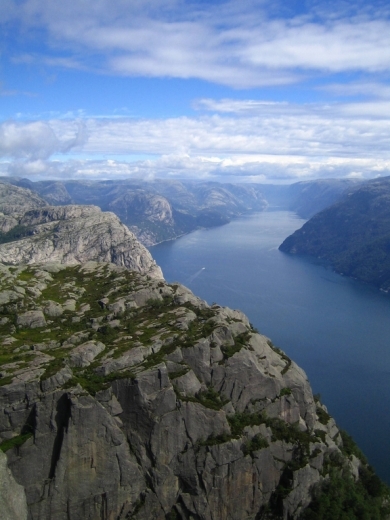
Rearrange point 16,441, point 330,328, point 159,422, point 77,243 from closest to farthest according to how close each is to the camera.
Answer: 1. point 16,441
2. point 159,422
3. point 330,328
4. point 77,243

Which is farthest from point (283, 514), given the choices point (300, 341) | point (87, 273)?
point (300, 341)

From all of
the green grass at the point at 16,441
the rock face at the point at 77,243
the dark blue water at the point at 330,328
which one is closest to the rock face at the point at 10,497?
the green grass at the point at 16,441

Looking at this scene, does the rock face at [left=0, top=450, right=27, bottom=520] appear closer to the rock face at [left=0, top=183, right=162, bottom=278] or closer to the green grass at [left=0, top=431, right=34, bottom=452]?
the green grass at [left=0, top=431, right=34, bottom=452]

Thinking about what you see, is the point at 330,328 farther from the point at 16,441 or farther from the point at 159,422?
the point at 16,441

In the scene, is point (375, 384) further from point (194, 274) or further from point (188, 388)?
point (194, 274)

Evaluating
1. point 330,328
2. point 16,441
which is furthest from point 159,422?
point 330,328

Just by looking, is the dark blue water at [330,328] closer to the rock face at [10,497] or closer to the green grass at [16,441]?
the rock face at [10,497]
